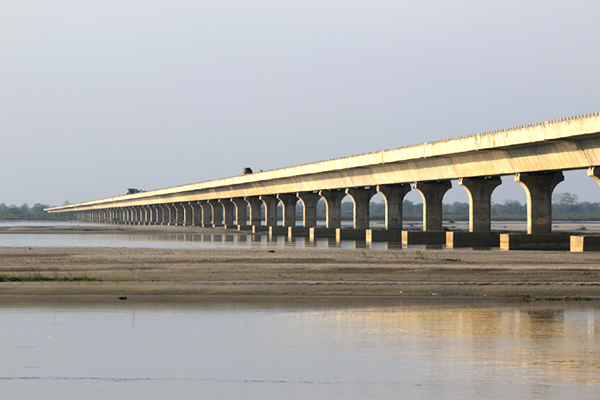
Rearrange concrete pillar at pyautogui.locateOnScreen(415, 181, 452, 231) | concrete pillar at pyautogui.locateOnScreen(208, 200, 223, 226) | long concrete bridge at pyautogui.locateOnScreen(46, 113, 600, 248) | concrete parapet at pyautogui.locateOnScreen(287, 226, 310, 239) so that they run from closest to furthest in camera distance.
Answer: long concrete bridge at pyautogui.locateOnScreen(46, 113, 600, 248)
concrete pillar at pyautogui.locateOnScreen(415, 181, 452, 231)
concrete parapet at pyautogui.locateOnScreen(287, 226, 310, 239)
concrete pillar at pyautogui.locateOnScreen(208, 200, 223, 226)

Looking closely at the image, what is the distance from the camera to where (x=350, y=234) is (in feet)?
232

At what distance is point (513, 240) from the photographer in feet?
155

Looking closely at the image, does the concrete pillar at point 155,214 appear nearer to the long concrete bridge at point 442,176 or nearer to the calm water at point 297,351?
the long concrete bridge at point 442,176

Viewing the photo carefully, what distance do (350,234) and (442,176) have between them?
15044mm

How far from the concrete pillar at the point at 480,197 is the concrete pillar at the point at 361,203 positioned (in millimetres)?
20323

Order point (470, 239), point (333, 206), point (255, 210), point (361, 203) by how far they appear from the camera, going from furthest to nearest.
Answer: point (255, 210), point (333, 206), point (361, 203), point (470, 239)

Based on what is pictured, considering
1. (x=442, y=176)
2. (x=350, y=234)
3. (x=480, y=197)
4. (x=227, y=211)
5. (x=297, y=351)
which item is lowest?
(x=297, y=351)

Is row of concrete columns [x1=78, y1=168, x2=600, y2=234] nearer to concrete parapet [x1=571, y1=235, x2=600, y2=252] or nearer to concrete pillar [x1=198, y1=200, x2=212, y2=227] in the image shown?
concrete parapet [x1=571, y1=235, x2=600, y2=252]

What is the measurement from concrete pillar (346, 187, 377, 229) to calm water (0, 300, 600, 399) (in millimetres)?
58274

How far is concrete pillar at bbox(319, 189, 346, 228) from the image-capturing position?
269 ft

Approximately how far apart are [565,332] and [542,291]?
6.55 m

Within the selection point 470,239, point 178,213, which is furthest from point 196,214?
point 470,239

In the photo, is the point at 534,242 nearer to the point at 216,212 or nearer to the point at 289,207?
the point at 289,207

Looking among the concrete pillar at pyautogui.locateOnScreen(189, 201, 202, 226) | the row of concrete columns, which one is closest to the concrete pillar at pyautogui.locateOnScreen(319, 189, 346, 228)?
the row of concrete columns
